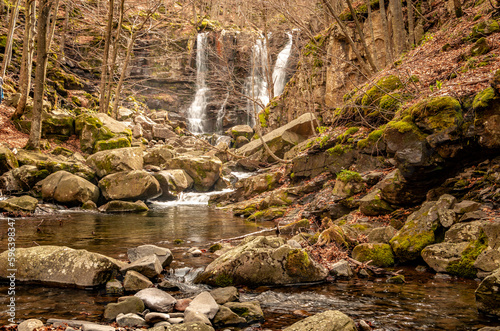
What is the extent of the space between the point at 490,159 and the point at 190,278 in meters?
5.87

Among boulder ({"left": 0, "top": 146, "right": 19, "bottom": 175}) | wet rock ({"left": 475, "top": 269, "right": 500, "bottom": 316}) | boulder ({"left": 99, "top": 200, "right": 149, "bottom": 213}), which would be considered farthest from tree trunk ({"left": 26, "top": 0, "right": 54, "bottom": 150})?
wet rock ({"left": 475, "top": 269, "right": 500, "bottom": 316})

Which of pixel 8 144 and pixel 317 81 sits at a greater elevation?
pixel 317 81

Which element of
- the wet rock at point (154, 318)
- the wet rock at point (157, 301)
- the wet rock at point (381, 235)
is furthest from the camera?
the wet rock at point (381, 235)

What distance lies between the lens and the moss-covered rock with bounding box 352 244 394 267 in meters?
5.91

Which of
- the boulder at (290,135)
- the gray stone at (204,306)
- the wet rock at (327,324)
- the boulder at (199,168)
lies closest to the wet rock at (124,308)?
the gray stone at (204,306)

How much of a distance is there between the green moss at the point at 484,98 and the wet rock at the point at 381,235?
2.69m

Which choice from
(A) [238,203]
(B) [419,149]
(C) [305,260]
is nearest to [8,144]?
(A) [238,203]

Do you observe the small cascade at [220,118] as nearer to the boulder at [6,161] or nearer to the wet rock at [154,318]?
the boulder at [6,161]

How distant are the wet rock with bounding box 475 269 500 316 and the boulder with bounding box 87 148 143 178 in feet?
46.7

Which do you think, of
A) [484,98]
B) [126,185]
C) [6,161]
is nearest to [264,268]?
[484,98]

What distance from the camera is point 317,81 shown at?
18453 millimetres

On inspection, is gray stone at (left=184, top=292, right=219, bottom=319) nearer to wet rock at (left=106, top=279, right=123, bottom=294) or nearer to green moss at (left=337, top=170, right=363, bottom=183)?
wet rock at (left=106, top=279, right=123, bottom=294)

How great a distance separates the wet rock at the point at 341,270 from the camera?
5484 millimetres

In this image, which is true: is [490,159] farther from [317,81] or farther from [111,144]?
[111,144]
